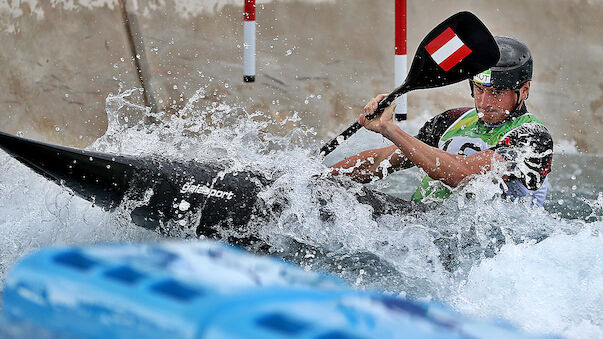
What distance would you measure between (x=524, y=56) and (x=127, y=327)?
2.18m

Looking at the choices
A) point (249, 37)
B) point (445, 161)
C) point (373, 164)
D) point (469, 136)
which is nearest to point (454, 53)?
point (469, 136)

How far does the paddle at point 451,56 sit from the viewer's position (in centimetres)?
267

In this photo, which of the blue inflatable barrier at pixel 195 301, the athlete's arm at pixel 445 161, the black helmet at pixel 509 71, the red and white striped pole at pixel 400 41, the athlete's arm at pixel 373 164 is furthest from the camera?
the red and white striped pole at pixel 400 41

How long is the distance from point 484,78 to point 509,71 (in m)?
0.09

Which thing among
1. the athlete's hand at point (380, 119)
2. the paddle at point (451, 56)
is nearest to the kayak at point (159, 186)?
the athlete's hand at point (380, 119)

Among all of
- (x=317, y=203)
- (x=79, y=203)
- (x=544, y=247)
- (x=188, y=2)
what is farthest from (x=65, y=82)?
(x=544, y=247)

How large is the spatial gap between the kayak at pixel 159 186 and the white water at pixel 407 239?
71 millimetres

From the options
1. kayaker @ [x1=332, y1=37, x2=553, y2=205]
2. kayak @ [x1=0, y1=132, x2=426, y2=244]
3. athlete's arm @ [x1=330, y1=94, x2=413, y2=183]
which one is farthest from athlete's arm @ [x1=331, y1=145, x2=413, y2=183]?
kayak @ [x1=0, y1=132, x2=426, y2=244]

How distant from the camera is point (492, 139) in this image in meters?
2.75

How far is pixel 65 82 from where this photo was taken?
5.00 meters

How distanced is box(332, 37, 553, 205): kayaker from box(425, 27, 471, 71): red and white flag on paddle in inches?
4.1

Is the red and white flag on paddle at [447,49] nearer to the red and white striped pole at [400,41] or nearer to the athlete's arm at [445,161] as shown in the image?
the athlete's arm at [445,161]

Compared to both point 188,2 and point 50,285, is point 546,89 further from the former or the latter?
point 50,285

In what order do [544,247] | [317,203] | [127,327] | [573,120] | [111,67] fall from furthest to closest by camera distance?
[573,120] → [111,67] → [544,247] → [317,203] → [127,327]
